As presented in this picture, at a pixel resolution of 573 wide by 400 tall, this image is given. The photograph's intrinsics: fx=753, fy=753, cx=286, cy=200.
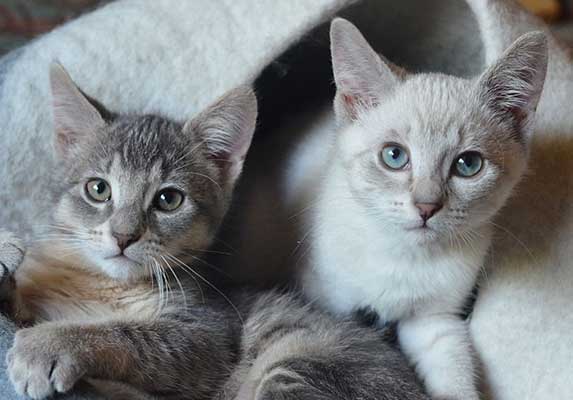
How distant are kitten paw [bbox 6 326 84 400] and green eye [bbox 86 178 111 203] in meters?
0.34

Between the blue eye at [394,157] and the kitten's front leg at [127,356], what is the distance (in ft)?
1.59

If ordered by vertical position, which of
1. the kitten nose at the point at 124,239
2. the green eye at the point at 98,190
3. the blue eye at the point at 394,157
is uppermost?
the blue eye at the point at 394,157

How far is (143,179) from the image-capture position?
1.53 m

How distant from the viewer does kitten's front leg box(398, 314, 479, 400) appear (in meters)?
1.61

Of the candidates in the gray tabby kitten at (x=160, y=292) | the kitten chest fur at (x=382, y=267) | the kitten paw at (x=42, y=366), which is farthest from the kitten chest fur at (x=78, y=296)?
the kitten chest fur at (x=382, y=267)

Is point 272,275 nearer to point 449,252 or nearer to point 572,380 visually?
point 449,252

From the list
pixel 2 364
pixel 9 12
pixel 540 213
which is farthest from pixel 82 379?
pixel 9 12

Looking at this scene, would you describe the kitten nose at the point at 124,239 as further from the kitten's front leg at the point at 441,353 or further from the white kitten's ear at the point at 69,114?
the kitten's front leg at the point at 441,353

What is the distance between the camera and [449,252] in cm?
162

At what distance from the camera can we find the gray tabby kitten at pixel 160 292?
4.54 feet

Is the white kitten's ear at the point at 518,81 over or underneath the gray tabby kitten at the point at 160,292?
over

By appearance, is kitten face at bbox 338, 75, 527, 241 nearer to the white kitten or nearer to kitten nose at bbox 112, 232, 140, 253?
the white kitten

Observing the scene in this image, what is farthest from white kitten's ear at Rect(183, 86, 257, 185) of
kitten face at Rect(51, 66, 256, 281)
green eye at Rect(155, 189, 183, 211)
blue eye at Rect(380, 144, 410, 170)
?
blue eye at Rect(380, 144, 410, 170)

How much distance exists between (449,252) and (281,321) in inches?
15.5
